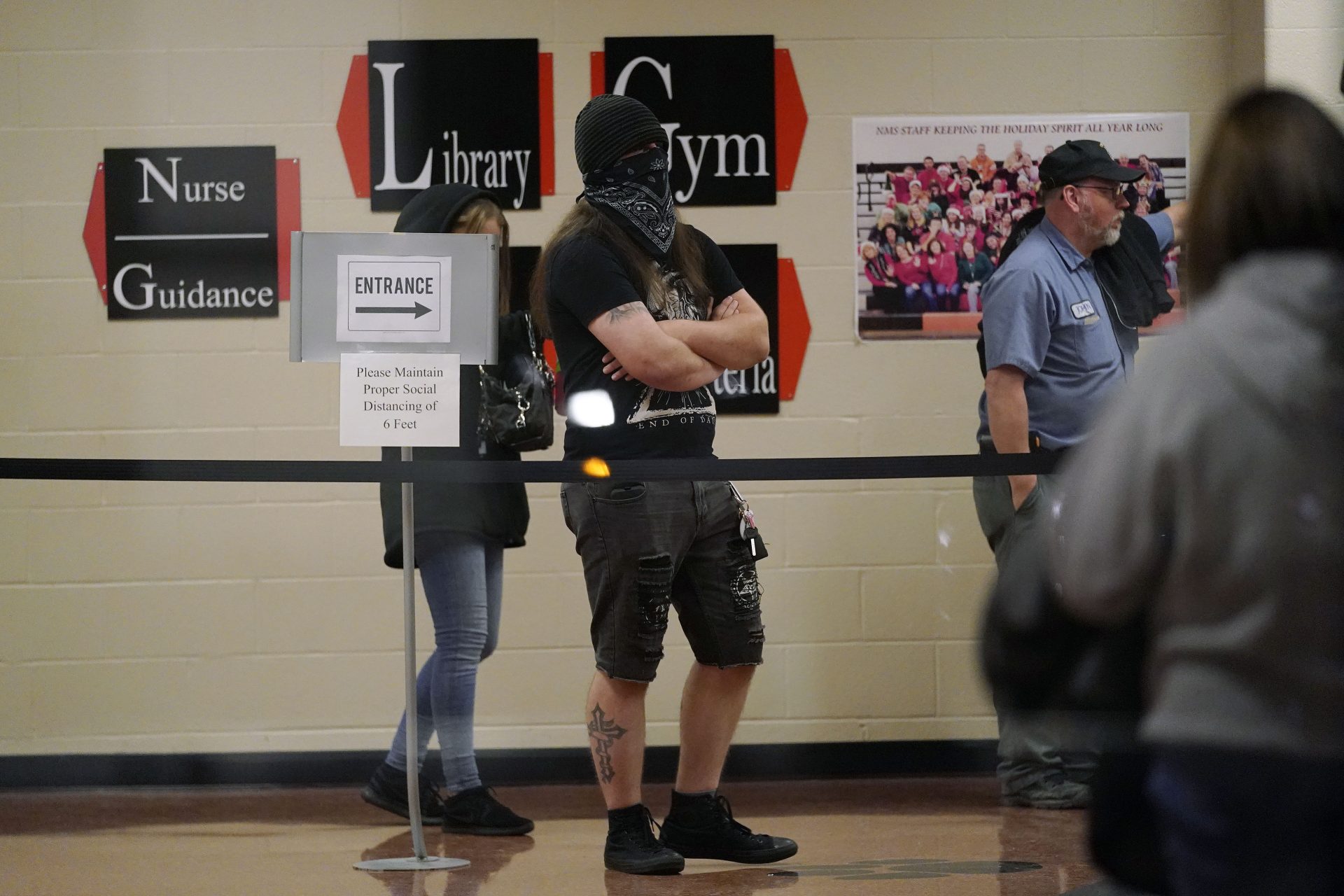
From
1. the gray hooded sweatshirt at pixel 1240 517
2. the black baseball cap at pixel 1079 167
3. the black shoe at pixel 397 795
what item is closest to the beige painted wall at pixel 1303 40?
the black baseball cap at pixel 1079 167

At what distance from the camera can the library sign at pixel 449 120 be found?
3689 millimetres

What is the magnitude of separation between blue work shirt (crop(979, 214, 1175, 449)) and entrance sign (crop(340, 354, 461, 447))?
A: 1299 millimetres

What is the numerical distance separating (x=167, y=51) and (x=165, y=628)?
149 centimetres

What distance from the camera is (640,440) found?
263cm

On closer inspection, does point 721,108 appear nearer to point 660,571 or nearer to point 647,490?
point 647,490

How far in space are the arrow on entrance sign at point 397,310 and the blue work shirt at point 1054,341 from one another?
52.3 inches

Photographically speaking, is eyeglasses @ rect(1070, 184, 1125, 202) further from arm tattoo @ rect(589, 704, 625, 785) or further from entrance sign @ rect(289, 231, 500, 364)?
arm tattoo @ rect(589, 704, 625, 785)

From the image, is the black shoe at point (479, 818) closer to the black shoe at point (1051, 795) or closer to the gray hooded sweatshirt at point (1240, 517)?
the black shoe at point (1051, 795)

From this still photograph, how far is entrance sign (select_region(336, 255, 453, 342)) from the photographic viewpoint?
9.00ft

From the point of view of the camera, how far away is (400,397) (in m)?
2.73

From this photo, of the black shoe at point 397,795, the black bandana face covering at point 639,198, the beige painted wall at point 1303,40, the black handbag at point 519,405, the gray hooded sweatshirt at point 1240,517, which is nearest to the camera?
the gray hooded sweatshirt at point 1240,517

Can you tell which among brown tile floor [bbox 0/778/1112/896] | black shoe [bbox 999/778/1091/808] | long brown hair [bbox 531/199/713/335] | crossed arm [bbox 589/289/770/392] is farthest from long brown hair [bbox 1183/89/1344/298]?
black shoe [bbox 999/778/1091/808]

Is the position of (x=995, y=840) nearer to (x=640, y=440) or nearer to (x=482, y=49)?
(x=640, y=440)

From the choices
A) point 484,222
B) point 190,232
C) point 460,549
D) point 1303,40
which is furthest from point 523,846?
point 1303,40
